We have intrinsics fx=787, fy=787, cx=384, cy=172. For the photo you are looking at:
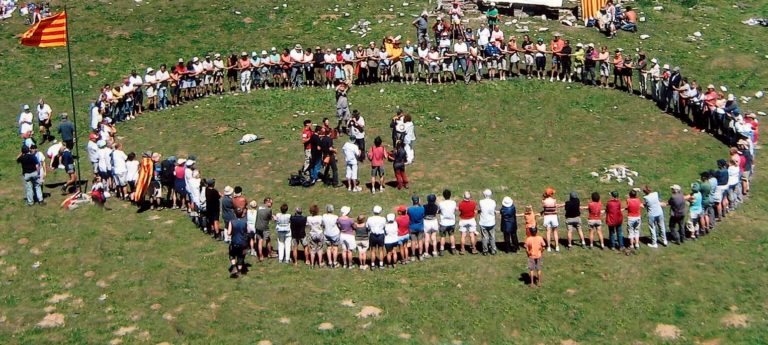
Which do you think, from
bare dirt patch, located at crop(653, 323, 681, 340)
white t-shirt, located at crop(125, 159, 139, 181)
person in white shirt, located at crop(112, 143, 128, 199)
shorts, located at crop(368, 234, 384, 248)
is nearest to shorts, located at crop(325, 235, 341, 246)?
shorts, located at crop(368, 234, 384, 248)

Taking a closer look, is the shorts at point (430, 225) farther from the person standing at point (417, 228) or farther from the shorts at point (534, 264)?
the shorts at point (534, 264)

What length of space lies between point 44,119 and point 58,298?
13.9 meters

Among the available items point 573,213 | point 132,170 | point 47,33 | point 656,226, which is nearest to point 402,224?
point 573,213

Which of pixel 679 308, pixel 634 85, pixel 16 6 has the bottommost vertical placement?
pixel 679 308

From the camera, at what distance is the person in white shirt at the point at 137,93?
32.7 m

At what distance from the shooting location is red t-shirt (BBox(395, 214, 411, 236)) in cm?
2058

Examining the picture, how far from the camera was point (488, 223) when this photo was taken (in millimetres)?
21047

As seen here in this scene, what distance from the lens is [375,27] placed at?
42156 mm

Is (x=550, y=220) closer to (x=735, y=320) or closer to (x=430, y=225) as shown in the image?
(x=430, y=225)

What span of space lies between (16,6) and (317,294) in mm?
37145

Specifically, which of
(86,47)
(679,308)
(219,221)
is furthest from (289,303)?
(86,47)

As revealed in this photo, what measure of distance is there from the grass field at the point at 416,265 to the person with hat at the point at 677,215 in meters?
0.52

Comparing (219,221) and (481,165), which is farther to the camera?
(481,165)

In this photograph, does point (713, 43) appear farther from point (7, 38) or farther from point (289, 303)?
point (7, 38)
